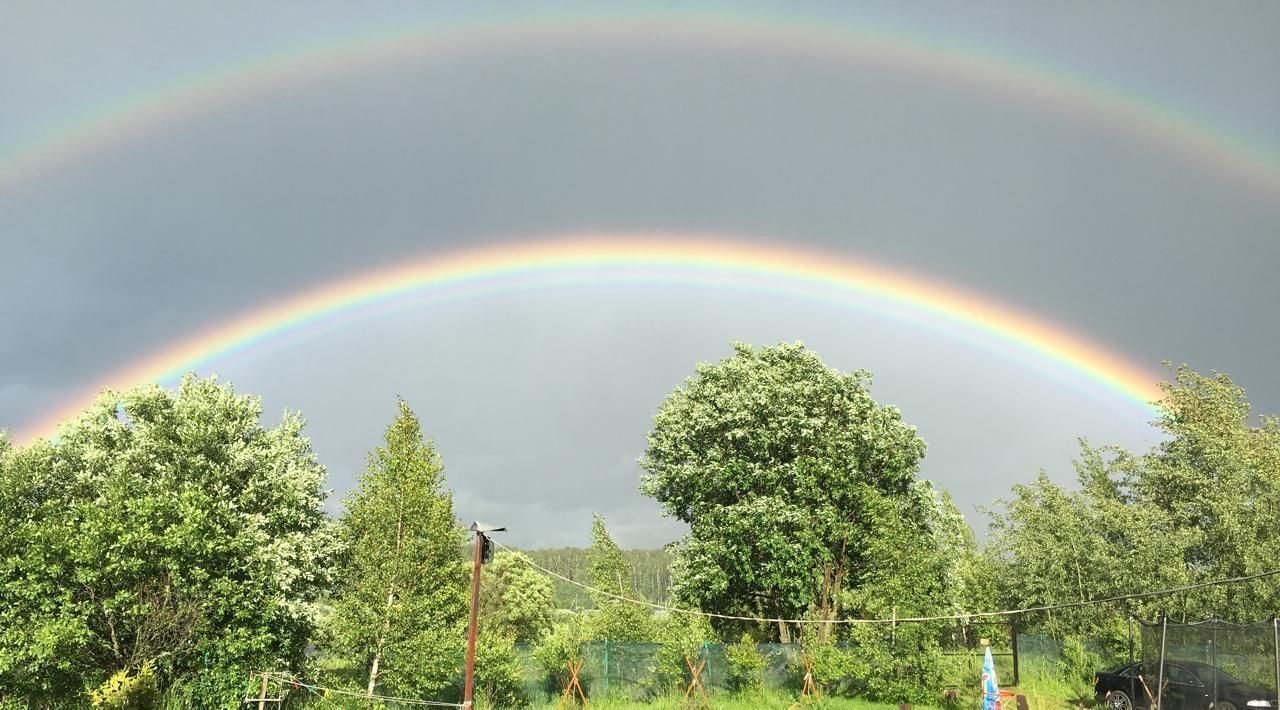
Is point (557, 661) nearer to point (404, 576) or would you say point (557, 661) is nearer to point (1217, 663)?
point (404, 576)

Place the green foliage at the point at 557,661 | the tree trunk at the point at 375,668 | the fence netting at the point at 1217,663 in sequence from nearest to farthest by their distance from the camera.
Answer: the fence netting at the point at 1217,663 < the tree trunk at the point at 375,668 < the green foliage at the point at 557,661

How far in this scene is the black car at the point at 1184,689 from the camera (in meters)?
19.8

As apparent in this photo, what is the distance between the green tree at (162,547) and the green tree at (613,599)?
43.6 feet

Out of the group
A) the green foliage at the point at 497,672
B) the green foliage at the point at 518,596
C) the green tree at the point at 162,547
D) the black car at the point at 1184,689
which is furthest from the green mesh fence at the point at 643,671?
the green foliage at the point at 518,596

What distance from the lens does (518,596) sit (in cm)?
6650

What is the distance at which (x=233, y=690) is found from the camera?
25000mm

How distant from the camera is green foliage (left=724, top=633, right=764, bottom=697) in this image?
98.9ft

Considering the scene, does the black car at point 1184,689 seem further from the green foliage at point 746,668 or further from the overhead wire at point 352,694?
the overhead wire at point 352,694

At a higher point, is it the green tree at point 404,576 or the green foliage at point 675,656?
the green tree at point 404,576

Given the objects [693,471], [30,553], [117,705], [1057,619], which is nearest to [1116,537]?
[1057,619]

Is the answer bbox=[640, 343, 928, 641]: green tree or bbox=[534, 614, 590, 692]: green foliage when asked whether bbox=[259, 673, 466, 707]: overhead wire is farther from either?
bbox=[640, 343, 928, 641]: green tree

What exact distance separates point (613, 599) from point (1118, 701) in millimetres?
22389

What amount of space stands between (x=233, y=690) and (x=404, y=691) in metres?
5.33

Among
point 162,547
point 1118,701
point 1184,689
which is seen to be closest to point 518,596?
point 162,547
